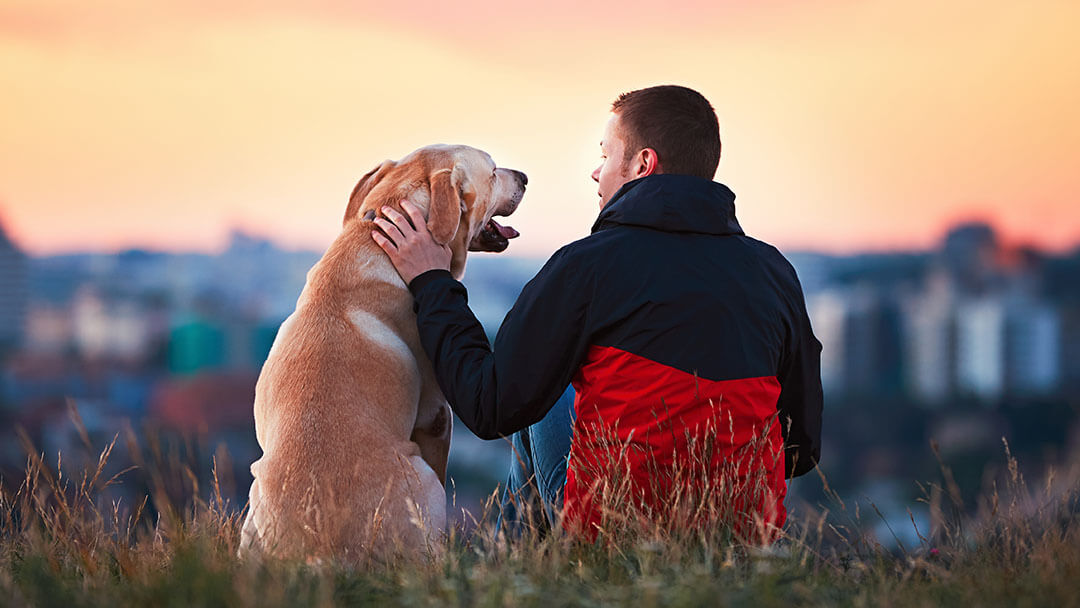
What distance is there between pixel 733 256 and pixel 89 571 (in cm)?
235

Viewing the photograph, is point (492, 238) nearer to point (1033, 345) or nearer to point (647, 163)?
point (647, 163)

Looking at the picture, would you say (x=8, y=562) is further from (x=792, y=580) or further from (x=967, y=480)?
(x=967, y=480)

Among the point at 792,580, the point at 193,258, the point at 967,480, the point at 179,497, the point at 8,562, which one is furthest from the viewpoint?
the point at 193,258

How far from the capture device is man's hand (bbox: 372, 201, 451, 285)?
12.6 ft

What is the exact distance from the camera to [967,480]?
92875mm

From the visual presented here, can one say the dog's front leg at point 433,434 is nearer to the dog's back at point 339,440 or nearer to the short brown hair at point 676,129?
the dog's back at point 339,440

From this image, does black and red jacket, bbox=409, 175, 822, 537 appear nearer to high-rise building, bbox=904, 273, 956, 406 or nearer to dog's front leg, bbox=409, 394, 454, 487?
dog's front leg, bbox=409, 394, 454, 487

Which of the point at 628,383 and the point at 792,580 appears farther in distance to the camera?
the point at 628,383

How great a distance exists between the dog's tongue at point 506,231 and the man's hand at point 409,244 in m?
0.53

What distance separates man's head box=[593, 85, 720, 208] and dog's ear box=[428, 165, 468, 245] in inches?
28.2

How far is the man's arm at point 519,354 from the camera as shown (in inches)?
127

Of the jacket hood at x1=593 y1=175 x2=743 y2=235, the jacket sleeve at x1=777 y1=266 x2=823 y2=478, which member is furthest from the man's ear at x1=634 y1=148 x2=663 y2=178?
the jacket sleeve at x1=777 y1=266 x2=823 y2=478

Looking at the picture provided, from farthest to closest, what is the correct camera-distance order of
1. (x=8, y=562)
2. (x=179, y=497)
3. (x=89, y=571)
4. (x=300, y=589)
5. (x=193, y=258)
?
(x=193, y=258) < (x=179, y=497) < (x=8, y=562) < (x=89, y=571) < (x=300, y=589)

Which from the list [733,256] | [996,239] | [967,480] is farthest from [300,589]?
[996,239]
